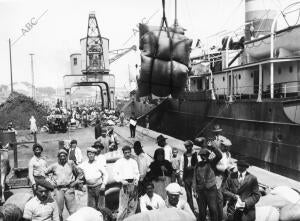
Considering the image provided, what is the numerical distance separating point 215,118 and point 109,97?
22.7 meters

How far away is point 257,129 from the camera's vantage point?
15680mm

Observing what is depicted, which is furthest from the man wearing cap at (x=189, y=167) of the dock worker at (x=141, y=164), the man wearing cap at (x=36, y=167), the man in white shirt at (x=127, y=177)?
the man wearing cap at (x=36, y=167)

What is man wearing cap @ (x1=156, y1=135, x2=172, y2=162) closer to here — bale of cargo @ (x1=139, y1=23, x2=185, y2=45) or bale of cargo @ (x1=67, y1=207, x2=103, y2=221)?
bale of cargo @ (x1=139, y1=23, x2=185, y2=45)

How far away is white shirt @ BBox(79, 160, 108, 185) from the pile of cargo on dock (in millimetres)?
27292

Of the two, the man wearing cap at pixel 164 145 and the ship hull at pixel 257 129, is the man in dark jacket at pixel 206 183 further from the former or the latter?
the ship hull at pixel 257 129

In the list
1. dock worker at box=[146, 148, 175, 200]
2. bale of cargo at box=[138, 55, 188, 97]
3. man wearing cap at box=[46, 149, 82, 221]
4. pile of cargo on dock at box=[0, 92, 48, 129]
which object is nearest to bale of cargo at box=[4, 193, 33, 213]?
man wearing cap at box=[46, 149, 82, 221]

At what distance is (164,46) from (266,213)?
3.13 meters

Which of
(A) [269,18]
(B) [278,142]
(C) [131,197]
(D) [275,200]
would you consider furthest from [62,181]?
(A) [269,18]

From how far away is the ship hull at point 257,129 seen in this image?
13.7 meters

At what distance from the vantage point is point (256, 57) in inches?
752

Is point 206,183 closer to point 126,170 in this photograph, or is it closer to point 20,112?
point 126,170

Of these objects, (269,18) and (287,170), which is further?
(269,18)

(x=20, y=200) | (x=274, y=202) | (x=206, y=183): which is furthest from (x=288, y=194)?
(x=20, y=200)

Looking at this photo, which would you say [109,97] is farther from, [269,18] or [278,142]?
[278,142]
